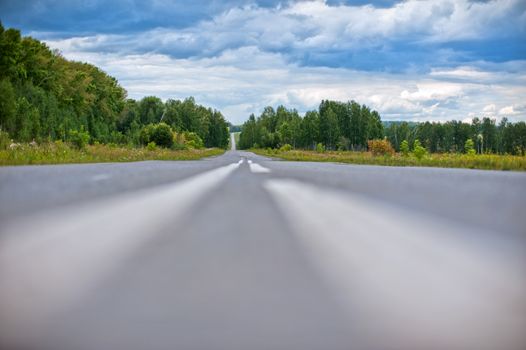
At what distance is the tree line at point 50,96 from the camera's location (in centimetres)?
4838

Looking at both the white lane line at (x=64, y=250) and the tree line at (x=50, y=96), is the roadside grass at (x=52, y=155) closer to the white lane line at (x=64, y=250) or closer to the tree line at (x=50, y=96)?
the tree line at (x=50, y=96)

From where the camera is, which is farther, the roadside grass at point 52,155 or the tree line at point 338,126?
the tree line at point 338,126

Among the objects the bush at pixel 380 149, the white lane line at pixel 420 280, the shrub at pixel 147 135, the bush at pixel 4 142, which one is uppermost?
the shrub at pixel 147 135

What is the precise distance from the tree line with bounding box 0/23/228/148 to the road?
2899 cm

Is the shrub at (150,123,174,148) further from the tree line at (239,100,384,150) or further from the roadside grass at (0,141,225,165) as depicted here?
the tree line at (239,100,384,150)

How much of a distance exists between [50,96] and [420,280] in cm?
7152

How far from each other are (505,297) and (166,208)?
717 cm

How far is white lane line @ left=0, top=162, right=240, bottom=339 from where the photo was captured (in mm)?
4484

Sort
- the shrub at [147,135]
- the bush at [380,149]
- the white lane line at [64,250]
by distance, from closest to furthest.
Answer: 1. the white lane line at [64,250]
2. the bush at [380,149]
3. the shrub at [147,135]

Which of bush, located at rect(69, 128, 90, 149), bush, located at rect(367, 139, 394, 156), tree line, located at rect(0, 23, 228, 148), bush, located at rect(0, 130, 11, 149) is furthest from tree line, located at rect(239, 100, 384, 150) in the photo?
bush, located at rect(0, 130, 11, 149)

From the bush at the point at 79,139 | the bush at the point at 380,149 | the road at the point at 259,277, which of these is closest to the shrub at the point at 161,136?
the bush at the point at 380,149

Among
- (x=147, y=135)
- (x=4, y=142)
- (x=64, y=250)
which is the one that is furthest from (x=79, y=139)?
(x=147, y=135)

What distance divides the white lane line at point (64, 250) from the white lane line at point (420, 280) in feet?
6.77

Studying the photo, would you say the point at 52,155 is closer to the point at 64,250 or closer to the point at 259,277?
the point at 64,250
